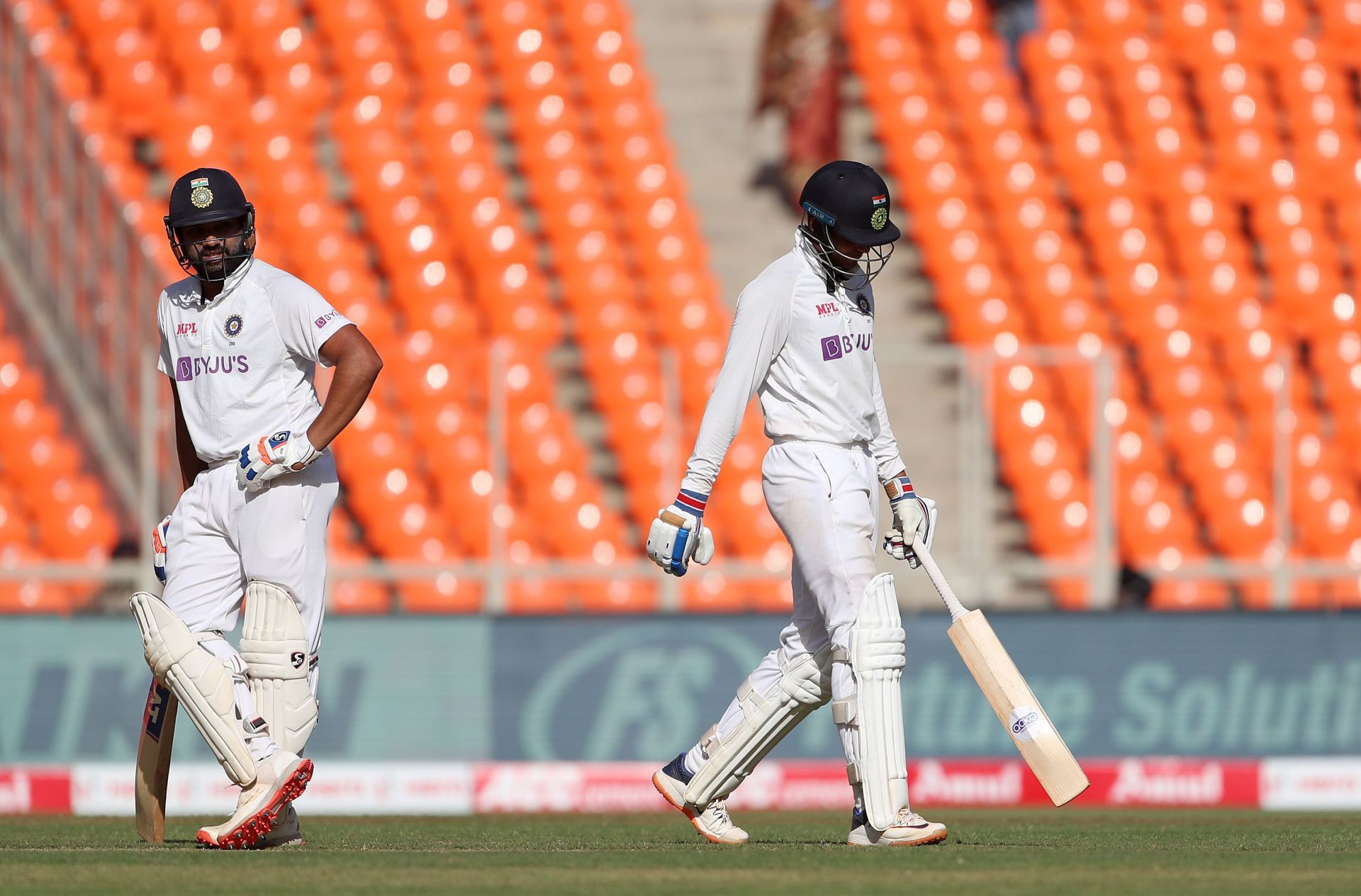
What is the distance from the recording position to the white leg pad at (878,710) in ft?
20.5

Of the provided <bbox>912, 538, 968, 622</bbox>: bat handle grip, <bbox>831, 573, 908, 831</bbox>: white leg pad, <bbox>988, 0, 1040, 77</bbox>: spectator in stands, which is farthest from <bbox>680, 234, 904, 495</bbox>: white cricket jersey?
<bbox>988, 0, 1040, 77</bbox>: spectator in stands

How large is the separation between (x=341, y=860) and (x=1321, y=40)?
40.9 feet

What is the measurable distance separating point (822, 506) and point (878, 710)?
2.08 feet

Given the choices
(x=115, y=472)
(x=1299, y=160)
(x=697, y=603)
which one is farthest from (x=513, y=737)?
(x=1299, y=160)

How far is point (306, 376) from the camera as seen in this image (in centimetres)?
654

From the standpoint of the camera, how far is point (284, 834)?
6.43 meters

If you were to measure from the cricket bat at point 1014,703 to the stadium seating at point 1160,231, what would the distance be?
5.47 m

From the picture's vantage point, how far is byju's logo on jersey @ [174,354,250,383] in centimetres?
639

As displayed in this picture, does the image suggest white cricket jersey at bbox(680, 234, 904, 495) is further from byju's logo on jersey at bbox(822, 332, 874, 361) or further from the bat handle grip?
the bat handle grip

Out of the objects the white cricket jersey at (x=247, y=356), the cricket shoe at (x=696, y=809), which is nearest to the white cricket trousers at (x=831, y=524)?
the cricket shoe at (x=696, y=809)

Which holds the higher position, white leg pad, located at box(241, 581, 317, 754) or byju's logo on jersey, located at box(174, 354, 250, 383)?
byju's logo on jersey, located at box(174, 354, 250, 383)

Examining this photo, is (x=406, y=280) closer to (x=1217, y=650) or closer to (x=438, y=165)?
(x=438, y=165)

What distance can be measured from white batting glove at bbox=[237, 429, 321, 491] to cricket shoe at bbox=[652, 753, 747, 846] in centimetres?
153

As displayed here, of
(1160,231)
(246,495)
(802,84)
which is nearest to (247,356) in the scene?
(246,495)
